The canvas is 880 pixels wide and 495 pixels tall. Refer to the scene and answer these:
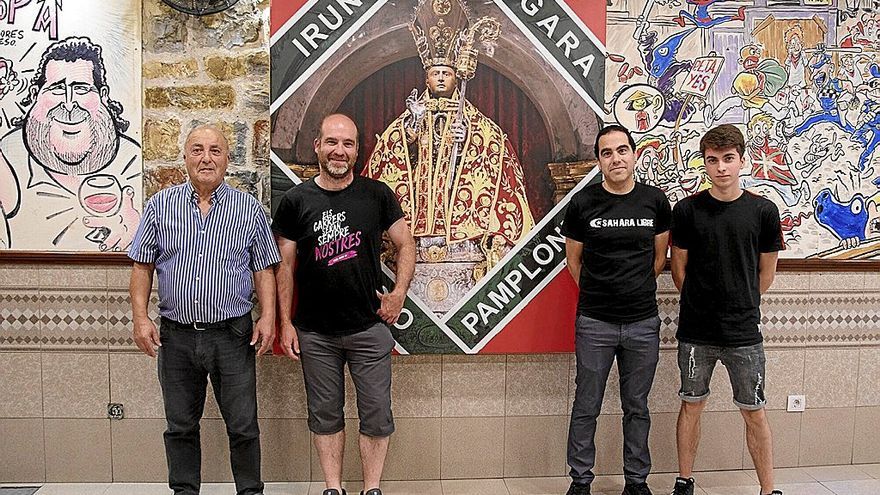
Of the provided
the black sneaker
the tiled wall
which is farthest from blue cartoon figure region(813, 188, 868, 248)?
the black sneaker

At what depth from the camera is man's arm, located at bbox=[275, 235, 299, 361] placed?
293 centimetres

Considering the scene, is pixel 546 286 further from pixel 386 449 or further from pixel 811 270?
pixel 811 270

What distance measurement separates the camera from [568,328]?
3277 mm

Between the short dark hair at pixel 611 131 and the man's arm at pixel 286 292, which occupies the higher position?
the short dark hair at pixel 611 131

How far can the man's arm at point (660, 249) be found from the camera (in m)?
3.02

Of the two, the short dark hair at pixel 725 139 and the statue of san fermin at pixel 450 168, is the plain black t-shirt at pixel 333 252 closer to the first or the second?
the statue of san fermin at pixel 450 168

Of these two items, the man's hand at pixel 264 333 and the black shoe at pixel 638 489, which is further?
the black shoe at pixel 638 489

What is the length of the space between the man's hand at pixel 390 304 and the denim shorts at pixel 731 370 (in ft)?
4.20

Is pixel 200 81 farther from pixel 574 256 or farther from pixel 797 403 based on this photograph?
pixel 797 403

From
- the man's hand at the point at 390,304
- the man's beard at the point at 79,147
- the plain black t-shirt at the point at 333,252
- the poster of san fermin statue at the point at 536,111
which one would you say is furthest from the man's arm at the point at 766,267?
the man's beard at the point at 79,147

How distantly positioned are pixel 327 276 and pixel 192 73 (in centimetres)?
117

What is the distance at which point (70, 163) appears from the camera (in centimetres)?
313

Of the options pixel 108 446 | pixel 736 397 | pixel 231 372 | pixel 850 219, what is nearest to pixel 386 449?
pixel 231 372

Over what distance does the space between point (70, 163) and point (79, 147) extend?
9cm
